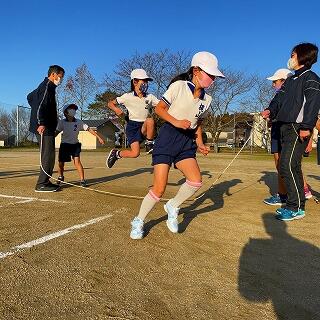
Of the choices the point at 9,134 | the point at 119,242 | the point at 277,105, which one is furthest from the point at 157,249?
the point at 9,134

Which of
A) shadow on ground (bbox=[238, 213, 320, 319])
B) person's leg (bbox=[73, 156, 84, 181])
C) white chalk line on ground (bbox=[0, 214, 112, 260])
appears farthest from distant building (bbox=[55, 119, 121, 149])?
shadow on ground (bbox=[238, 213, 320, 319])

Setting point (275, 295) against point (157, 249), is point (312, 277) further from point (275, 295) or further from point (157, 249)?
point (157, 249)

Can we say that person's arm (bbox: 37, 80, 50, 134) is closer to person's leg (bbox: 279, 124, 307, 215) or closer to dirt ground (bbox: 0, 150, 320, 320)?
dirt ground (bbox: 0, 150, 320, 320)

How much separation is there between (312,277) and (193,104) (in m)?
1.99

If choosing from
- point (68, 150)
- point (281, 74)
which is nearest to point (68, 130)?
point (68, 150)

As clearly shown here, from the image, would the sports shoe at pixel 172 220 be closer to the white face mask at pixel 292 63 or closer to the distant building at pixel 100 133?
the white face mask at pixel 292 63

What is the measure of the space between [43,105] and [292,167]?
4222 mm

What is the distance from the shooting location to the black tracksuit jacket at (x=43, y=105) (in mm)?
6785

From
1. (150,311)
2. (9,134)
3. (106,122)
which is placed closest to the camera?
(150,311)

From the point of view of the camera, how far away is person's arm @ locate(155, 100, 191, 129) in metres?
3.77

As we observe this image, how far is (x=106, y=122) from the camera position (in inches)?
2408

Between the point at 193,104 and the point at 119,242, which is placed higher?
the point at 193,104

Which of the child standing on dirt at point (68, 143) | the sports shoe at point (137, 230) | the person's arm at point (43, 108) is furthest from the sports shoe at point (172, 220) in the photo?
the child standing on dirt at point (68, 143)

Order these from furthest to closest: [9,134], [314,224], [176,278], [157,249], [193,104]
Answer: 1. [9,134]
2. [314,224]
3. [193,104]
4. [157,249]
5. [176,278]
